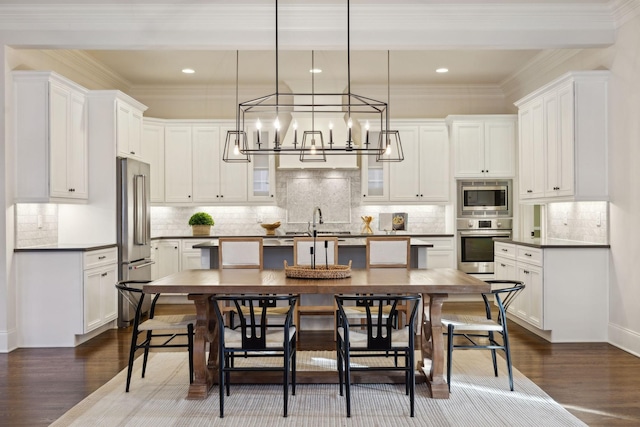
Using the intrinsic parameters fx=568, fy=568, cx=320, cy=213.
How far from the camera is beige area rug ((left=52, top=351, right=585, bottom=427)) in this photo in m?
3.29

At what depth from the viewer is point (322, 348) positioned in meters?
4.97

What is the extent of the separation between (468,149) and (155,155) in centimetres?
440

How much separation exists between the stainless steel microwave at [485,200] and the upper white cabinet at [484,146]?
168mm

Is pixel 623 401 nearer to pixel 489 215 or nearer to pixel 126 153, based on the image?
pixel 489 215

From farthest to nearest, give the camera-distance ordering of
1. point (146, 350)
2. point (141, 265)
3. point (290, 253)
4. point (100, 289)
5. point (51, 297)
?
1. point (141, 265)
2. point (290, 253)
3. point (100, 289)
4. point (51, 297)
5. point (146, 350)

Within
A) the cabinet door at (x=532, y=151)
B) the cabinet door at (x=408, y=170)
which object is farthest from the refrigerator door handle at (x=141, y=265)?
the cabinet door at (x=532, y=151)

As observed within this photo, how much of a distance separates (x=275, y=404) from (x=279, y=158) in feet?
16.6

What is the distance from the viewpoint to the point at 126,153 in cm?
646

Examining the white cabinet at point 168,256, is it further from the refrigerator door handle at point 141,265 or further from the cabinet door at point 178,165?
the refrigerator door handle at point 141,265

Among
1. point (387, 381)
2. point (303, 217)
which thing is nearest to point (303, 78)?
point (303, 217)

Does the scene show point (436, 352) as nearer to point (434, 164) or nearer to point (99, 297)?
point (99, 297)

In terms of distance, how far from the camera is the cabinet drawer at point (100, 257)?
5.27 meters

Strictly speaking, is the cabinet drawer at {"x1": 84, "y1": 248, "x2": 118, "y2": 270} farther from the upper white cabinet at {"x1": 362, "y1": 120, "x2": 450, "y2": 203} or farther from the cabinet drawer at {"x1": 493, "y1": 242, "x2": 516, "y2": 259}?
the cabinet drawer at {"x1": 493, "y1": 242, "x2": 516, "y2": 259}

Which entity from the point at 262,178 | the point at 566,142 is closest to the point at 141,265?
the point at 262,178
